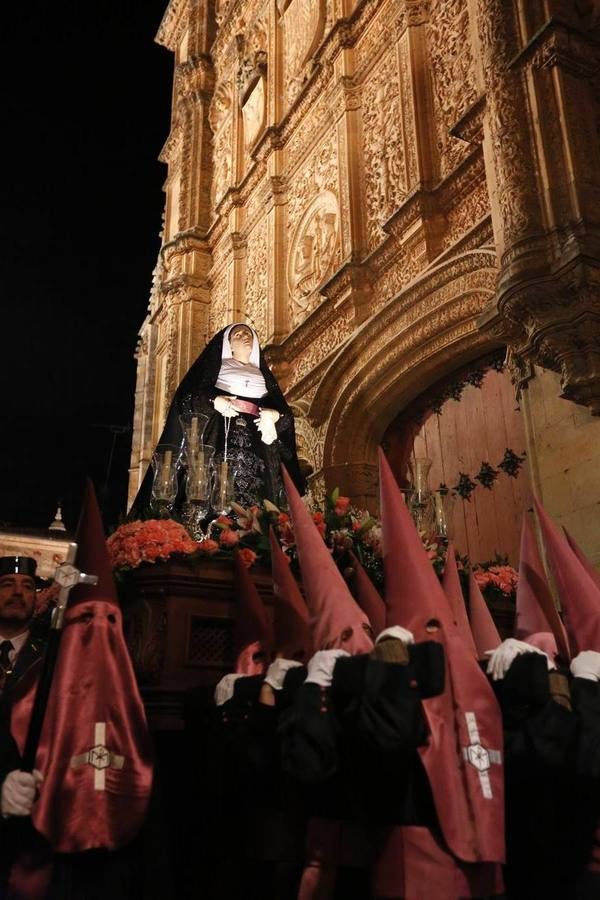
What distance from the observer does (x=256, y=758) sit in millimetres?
2305

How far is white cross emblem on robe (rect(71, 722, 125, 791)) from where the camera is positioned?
86.1 inches

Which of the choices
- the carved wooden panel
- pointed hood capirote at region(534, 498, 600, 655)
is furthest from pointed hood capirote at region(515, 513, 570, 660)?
the carved wooden panel

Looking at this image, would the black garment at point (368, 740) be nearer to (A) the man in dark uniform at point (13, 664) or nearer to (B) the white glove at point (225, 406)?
(A) the man in dark uniform at point (13, 664)

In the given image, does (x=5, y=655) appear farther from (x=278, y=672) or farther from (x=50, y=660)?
(x=278, y=672)

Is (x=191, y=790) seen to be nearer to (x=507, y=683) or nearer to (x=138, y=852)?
(x=138, y=852)

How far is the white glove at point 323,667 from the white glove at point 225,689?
0.42 meters

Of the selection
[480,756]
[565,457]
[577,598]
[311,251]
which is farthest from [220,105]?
[480,756]

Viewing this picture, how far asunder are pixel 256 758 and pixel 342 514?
4.50 ft

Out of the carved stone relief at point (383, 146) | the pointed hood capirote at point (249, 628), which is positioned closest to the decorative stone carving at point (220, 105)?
the carved stone relief at point (383, 146)

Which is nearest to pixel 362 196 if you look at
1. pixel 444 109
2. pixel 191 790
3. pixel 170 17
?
pixel 444 109

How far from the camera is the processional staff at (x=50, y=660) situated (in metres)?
2.11

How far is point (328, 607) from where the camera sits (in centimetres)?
229

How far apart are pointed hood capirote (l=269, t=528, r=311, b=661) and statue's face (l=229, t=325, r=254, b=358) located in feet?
7.56

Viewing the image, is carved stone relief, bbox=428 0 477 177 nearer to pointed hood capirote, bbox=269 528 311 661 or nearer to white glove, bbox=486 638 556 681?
pointed hood capirote, bbox=269 528 311 661
